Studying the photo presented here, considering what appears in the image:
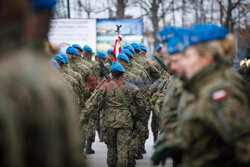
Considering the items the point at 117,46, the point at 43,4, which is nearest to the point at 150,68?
the point at 117,46

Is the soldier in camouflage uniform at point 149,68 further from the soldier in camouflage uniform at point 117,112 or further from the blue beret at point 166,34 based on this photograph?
the blue beret at point 166,34

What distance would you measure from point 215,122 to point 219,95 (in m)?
0.20

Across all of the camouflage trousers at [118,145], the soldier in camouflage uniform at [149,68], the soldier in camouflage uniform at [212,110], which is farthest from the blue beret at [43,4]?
the soldier in camouflage uniform at [149,68]

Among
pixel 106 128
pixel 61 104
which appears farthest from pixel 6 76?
pixel 106 128

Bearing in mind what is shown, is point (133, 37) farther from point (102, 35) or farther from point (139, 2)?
point (139, 2)

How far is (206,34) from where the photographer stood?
3322mm

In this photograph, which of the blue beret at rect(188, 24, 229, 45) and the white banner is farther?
the white banner

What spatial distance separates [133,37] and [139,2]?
716 inches

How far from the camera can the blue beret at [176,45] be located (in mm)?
3459

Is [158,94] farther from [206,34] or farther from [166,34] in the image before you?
[206,34]

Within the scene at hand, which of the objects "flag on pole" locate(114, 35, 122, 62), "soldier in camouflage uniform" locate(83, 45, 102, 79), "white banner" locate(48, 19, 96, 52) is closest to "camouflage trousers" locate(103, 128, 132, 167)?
"soldier in camouflage uniform" locate(83, 45, 102, 79)

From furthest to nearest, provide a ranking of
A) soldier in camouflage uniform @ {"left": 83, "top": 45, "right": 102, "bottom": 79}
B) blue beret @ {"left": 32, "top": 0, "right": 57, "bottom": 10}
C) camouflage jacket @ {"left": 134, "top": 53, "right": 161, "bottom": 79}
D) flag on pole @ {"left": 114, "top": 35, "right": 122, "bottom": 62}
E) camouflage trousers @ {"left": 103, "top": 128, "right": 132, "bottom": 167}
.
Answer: flag on pole @ {"left": 114, "top": 35, "right": 122, "bottom": 62} → soldier in camouflage uniform @ {"left": 83, "top": 45, "right": 102, "bottom": 79} → camouflage jacket @ {"left": 134, "top": 53, "right": 161, "bottom": 79} → camouflage trousers @ {"left": 103, "top": 128, "right": 132, "bottom": 167} → blue beret @ {"left": 32, "top": 0, "right": 57, "bottom": 10}

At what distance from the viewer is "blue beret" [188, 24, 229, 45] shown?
10.9 ft

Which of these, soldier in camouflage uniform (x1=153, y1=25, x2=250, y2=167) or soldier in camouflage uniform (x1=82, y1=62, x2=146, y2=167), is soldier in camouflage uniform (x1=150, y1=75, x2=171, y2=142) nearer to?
soldier in camouflage uniform (x1=82, y1=62, x2=146, y2=167)
